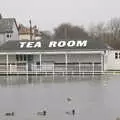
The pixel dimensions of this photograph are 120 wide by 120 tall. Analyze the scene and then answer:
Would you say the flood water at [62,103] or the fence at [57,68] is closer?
the flood water at [62,103]

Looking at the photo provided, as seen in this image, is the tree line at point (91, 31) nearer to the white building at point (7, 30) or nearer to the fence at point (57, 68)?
the white building at point (7, 30)

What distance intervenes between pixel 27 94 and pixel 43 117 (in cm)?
732

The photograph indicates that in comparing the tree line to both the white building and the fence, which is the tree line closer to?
the white building

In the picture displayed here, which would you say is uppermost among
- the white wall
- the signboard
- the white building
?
the white building

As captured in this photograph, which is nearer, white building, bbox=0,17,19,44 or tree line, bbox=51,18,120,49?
white building, bbox=0,17,19,44

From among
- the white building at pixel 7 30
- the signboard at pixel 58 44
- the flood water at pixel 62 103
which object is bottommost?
the flood water at pixel 62 103

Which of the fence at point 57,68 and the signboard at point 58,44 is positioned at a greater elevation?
the signboard at point 58,44

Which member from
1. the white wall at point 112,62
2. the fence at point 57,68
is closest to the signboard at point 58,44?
the fence at point 57,68

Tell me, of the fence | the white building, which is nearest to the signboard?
the fence

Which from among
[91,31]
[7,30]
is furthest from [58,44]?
[91,31]

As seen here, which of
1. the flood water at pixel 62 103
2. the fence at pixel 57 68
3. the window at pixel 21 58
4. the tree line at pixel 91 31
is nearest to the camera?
the flood water at pixel 62 103

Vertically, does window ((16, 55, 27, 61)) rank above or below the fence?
above

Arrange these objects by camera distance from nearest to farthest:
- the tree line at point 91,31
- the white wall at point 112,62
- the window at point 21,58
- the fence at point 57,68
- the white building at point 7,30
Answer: the fence at point 57,68 → the window at point 21,58 → the white wall at point 112,62 → the white building at point 7,30 → the tree line at point 91,31

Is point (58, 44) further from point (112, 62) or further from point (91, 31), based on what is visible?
point (91, 31)
